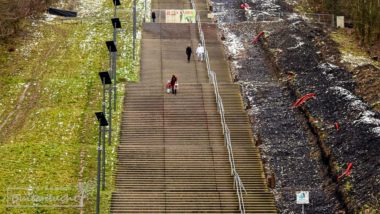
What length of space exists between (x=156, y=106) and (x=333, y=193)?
13065mm

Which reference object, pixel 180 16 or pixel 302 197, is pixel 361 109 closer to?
pixel 302 197

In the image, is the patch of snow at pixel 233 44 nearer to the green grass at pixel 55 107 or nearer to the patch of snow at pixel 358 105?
the green grass at pixel 55 107

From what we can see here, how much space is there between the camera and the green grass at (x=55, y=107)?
3619 centimetres

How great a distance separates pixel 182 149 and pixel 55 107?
9.28 m

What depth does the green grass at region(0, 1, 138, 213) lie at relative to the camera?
36.2 m

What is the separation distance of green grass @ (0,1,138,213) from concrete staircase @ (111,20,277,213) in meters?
0.89

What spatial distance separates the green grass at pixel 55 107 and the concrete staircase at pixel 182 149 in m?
0.89

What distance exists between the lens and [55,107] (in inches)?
1766

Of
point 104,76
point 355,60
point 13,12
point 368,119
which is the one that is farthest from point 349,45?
A: point 104,76

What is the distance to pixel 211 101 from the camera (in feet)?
145

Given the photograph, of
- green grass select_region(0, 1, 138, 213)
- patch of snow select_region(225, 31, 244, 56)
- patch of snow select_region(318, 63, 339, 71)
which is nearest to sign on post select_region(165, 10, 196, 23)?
green grass select_region(0, 1, 138, 213)

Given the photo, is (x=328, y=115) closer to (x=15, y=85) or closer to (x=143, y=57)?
(x=143, y=57)

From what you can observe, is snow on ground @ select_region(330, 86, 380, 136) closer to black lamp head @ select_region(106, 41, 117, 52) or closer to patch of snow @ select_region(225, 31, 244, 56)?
patch of snow @ select_region(225, 31, 244, 56)

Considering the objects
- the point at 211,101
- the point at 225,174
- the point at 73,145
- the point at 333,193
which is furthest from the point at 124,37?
the point at 333,193
